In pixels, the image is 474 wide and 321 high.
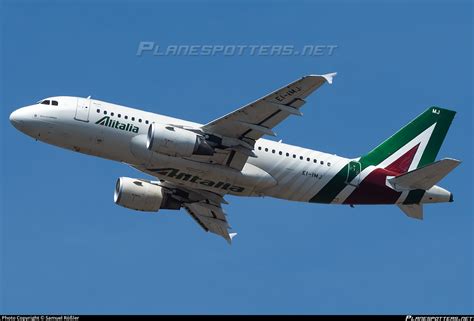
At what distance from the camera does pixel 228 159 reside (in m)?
56.5

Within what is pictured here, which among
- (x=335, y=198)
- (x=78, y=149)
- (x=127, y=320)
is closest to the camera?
(x=127, y=320)

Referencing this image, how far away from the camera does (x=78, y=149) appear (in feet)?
183

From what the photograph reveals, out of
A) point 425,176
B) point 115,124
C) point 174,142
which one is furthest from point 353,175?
point 115,124

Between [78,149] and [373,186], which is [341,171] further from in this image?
[78,149]

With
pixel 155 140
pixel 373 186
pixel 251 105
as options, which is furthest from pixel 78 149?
pixel 373 186

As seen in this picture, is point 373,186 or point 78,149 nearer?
→ point 78,149

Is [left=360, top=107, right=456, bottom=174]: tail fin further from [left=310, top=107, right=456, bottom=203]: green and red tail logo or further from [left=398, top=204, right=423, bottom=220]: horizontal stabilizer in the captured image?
[left=398, top=204, right=423, bottom=220]: horizontal stabilizer

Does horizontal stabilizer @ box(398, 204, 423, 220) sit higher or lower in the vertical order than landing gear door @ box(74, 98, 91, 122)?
lower

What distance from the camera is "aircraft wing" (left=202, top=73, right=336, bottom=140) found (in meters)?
52.4

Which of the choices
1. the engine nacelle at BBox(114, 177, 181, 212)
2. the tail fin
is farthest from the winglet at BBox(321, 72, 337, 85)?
the engine nacelle at BBox(114, 177, 181, 212)

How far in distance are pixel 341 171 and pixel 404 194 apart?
157 inches

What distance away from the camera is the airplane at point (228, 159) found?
55094 mm

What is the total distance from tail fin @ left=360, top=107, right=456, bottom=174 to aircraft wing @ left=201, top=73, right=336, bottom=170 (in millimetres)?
8366

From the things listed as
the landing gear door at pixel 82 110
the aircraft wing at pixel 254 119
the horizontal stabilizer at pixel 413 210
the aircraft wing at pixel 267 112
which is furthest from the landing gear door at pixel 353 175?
the landing gear door at pixel 82 110
